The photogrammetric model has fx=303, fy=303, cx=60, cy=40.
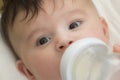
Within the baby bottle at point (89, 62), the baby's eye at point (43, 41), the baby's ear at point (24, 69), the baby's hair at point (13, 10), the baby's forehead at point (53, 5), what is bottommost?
the baby bottle at point (89, 62)

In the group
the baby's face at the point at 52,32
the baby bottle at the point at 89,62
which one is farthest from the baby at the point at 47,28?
the baby bottle at the point at 89,62

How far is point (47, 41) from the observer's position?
85 cm

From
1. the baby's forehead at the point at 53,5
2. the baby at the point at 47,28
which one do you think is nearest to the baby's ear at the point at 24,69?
the baby at the point at 47,28

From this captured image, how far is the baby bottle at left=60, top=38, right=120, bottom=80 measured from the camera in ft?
2.17

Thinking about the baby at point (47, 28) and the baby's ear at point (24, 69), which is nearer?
the baby at point (47, 28)

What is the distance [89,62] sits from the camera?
0.69 meters

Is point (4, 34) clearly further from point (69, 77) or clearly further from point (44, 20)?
point (69, 77)

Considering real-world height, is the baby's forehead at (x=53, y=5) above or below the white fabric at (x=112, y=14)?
below

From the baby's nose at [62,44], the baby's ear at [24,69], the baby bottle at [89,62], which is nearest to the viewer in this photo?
the baby bottle at [89,62]

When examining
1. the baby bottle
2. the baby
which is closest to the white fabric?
the baby

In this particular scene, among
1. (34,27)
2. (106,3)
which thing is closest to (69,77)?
(34,27)

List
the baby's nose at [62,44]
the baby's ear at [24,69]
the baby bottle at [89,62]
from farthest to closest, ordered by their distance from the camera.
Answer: the baby's ear at [24,69] < the baby's nose at [62,44] < the baby bottle at [89,62]

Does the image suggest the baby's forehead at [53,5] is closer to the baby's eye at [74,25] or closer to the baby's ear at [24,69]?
the baby's eye at [74,25]

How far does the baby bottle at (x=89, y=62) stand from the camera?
660 millimetres
